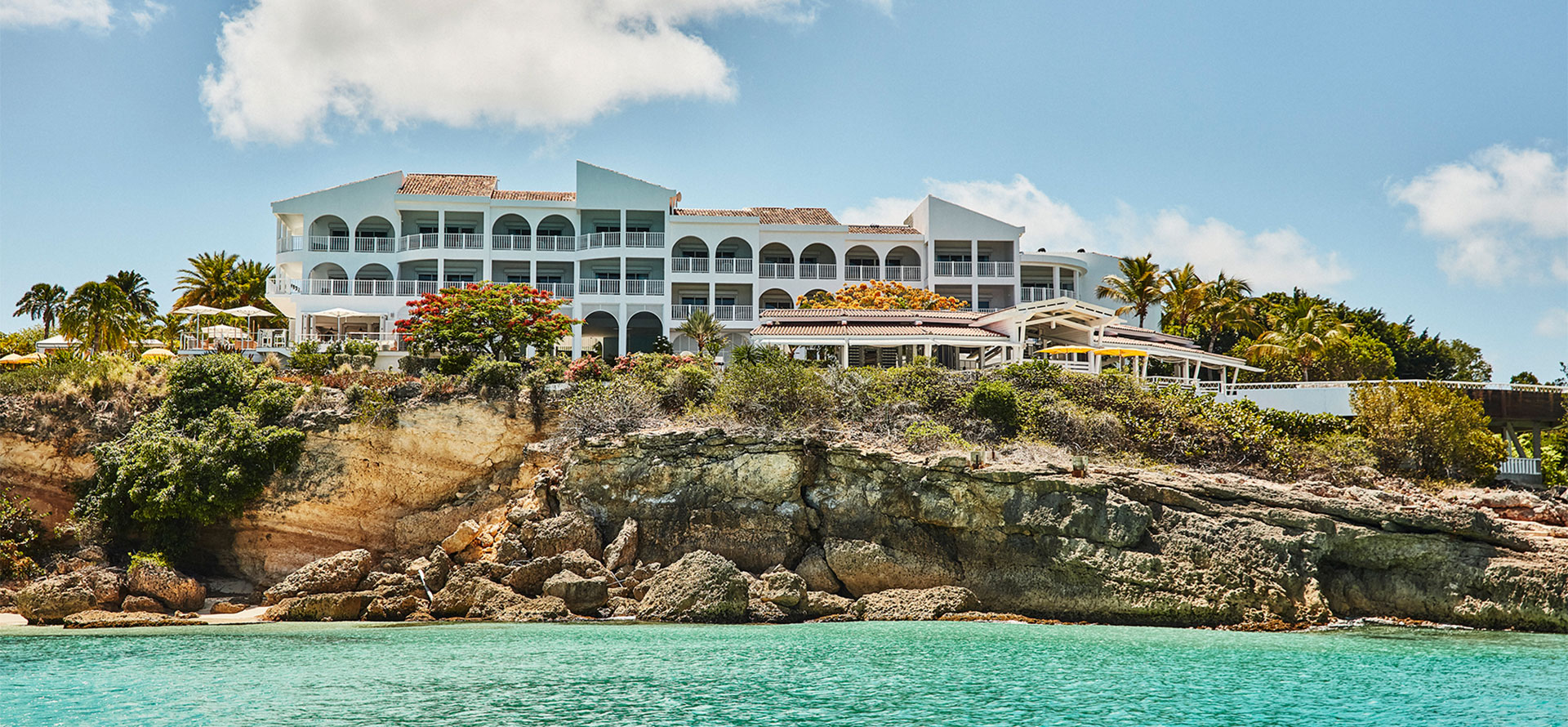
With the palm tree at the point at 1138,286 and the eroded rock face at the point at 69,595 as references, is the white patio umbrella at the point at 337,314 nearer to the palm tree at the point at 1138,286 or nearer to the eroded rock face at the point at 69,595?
the eroded rock face at the point at 69,595

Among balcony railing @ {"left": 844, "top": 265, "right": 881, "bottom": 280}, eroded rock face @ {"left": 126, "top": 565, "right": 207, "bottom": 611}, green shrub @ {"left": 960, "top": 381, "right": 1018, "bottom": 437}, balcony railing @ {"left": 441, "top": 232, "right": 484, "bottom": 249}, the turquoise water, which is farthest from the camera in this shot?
balcony railing @ {"left": 844, "top": 265, "right": 881, "bottom": 280}

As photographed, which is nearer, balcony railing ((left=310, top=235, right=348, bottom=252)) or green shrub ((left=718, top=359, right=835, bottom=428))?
green shrub ((left=718, top=359, right=835, bottom=428))

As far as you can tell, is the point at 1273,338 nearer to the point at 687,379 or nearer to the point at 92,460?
the point at 687,379

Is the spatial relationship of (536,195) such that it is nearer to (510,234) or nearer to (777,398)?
(510,234)

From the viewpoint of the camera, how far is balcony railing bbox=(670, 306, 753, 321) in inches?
1558

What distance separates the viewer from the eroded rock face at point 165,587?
68.9 ft

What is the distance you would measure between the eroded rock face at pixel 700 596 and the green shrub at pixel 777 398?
3682mm

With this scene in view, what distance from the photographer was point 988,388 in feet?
76.6

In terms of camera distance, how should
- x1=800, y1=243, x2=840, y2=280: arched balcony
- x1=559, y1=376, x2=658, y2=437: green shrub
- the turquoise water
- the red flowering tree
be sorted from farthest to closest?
x1=800, y1=243, x2=840, y2=280: arched balcony < the red flowering tree < x1=559, y1=376, x2=658, y2=437: green shrub < the turquoise water

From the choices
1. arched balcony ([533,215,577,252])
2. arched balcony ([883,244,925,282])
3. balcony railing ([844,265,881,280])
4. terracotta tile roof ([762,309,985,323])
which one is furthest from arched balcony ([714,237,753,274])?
terracotta tile roof ([762,309,985,323])

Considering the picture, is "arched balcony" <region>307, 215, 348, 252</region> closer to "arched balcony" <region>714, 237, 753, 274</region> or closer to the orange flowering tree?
"arched balcony" <region>714, 237, 753, 274</region>

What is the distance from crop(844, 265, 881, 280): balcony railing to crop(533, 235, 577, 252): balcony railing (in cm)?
1091

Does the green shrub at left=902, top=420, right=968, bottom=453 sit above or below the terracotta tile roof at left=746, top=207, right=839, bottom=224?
below

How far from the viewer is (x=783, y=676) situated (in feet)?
48.1
